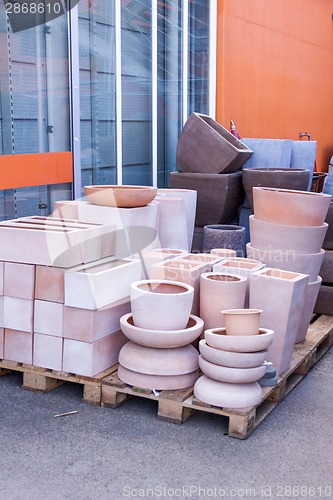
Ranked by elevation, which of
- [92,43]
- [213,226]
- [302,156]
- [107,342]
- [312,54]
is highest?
[312,54]

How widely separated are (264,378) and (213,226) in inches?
80.5

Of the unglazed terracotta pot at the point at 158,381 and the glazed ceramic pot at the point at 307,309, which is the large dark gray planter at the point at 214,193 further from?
the unglazed terracotta pot at the point at 158,381

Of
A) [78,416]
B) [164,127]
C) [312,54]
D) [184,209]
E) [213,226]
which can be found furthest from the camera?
[312,54]

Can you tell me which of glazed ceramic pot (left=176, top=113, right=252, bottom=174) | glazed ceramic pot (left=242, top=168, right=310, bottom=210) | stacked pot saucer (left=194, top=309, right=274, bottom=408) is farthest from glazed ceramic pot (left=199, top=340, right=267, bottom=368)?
glazed ceramic pot (left=176, top=113, right=252, bottom=174)

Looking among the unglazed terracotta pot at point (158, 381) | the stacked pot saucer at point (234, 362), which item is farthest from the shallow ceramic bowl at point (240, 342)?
the unglazed terracotta pot at point (158, 381)

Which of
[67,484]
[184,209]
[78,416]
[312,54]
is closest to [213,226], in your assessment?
[184,209]

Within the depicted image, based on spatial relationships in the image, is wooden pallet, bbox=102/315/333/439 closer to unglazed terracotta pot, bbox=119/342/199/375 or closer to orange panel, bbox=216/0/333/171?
unglazed terracotta pot, bbox=119/342/199/375

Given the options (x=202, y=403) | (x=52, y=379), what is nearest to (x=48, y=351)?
(x=52, y=379)

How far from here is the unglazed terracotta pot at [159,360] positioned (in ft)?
10.9

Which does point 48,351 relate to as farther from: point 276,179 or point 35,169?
point 276,179

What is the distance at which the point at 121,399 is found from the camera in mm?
3451

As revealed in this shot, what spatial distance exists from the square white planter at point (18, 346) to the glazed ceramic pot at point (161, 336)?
615 mm

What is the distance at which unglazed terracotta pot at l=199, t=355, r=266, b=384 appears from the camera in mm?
3143

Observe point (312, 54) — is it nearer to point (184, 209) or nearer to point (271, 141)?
point (271, 141)
